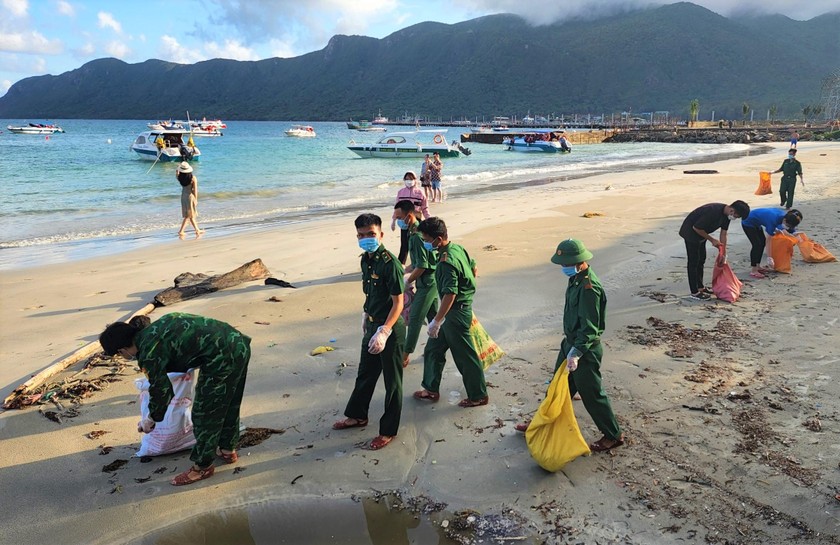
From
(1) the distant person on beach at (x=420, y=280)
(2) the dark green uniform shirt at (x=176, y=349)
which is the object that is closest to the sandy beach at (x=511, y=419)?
(1) the distant person on beach at (x=420, y=280)

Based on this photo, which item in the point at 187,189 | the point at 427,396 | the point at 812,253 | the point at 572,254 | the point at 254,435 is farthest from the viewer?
the point at 187,189

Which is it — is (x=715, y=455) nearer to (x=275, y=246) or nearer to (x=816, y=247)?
(x=816, y=247)

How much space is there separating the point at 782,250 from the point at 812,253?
0.93 m

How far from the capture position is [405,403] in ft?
18.0

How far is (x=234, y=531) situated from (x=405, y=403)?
2.07 metres

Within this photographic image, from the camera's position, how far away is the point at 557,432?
4.19 metres

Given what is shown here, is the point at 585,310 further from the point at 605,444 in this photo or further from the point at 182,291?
the point at 182,291

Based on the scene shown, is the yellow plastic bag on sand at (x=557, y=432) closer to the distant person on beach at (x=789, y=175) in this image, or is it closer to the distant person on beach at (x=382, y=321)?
the distant person on beach at (x=382, y=321)

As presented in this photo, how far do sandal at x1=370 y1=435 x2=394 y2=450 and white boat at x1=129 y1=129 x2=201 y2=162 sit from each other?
136 ft

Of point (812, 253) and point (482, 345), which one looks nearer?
point (482, 345)

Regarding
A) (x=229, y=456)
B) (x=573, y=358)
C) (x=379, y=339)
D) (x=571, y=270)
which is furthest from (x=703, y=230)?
(x=229, y=456)

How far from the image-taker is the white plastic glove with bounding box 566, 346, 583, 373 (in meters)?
4.12

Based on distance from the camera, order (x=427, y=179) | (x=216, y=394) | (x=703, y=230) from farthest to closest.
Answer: (x=427, y=179) → (x=703, y=230) → (x=216, y=394)

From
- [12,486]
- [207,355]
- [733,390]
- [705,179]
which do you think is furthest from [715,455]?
[705,179]
